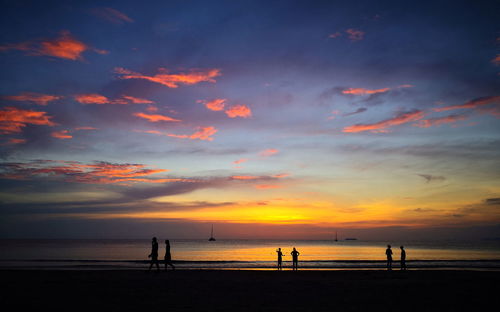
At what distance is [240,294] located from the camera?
1485 centimetres

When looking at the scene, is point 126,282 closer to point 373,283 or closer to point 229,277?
point 229,277

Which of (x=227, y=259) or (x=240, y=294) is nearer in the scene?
(x=240, y=294)

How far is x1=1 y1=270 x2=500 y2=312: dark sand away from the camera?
40.1 ft

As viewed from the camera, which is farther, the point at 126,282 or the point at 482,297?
the point at 126,282

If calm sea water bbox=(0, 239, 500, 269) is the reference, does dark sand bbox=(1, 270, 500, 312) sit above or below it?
above

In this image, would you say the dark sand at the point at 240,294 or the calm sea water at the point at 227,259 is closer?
the dark sand at the point at 240,294

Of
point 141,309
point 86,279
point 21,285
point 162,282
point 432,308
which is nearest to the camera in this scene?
point 141,309

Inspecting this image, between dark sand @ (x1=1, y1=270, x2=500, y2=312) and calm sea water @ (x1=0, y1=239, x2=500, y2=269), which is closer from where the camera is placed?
dark sand @ (x1=1, y1=270, x2=500, y2=312)

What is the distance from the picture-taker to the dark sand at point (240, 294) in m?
12.2

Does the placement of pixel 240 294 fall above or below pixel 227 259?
above

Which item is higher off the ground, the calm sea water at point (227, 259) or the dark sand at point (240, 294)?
the dark sand at point (240, 294)

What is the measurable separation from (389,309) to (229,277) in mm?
10983

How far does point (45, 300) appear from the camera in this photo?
13094 millimetres

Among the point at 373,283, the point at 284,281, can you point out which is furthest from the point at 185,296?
the point at 373,283
